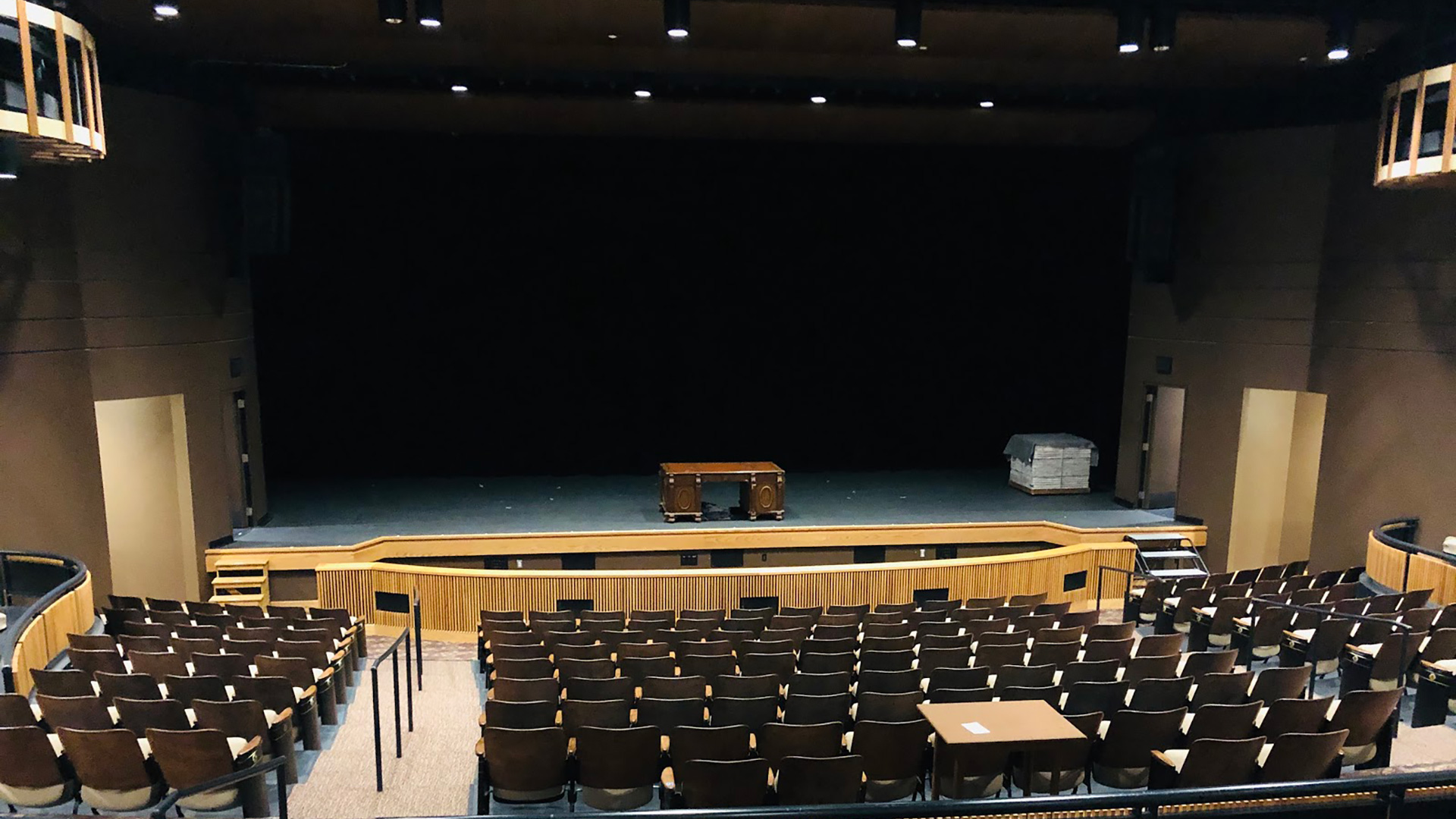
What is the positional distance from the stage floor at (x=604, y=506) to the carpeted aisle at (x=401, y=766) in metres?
4.75

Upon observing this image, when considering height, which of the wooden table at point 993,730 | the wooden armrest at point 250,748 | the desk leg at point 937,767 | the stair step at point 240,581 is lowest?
the stair step at point 240,581

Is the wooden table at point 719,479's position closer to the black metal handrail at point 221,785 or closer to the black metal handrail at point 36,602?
the black metal handrail at point 36,602

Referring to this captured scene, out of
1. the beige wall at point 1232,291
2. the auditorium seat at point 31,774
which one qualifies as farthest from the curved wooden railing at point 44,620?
the beige wall at point 1232,291

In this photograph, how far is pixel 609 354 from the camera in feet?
53.7

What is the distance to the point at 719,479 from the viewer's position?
42.2 ft

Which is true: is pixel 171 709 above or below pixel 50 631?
above

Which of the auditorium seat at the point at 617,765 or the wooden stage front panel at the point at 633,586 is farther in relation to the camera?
the wooden stage front panel at the point at 633,586

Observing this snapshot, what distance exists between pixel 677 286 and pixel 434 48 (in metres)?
6.23

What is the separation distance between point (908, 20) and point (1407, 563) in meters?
7.45

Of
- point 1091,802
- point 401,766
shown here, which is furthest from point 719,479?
point 1091,802

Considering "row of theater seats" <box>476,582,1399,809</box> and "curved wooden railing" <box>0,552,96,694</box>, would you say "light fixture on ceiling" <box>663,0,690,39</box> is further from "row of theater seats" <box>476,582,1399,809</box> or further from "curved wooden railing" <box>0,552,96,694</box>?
"curved wooden railing" <box>0,552,96,694</box>

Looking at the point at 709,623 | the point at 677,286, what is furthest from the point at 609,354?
the point at 709,623

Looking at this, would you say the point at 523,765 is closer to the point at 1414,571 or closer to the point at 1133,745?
the point at 1133,745

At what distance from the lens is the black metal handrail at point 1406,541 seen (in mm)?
9414
